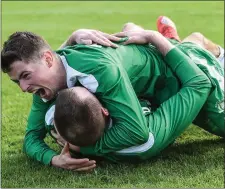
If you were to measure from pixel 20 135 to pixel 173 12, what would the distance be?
10.1 m

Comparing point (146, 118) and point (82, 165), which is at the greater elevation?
point (146, 118)

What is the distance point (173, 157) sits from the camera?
4.22 m

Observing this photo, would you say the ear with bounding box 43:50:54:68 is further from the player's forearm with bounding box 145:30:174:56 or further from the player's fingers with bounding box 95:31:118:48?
the player's forearm with bounding box 145:30:174:56

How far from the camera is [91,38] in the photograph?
424 cm

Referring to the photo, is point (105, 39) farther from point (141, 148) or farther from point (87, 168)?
point (87, 168)

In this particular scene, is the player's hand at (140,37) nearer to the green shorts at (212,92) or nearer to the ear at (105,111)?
the green shorts at (212,92)

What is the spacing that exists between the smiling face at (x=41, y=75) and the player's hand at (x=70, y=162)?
1.36 feet

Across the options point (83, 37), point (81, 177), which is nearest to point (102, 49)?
point (83, 37)

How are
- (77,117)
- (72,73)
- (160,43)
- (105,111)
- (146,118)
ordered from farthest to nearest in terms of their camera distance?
(160,43) → (146,118) → (72,73) → (105,111) → (77,117)

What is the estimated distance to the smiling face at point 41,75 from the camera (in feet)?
12.5

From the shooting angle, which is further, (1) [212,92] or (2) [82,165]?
(1) [212,92]

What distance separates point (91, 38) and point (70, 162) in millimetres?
942

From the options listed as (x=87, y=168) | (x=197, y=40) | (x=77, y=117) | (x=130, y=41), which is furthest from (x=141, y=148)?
(x=197, y=40)

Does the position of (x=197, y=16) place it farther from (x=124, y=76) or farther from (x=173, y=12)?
(x=124, y=76)
